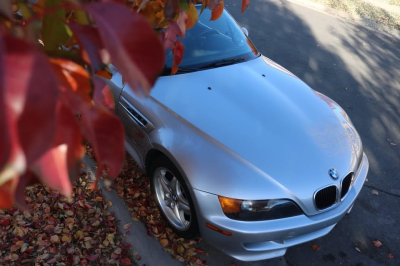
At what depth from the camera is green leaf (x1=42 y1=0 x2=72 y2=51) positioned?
698 millimetres

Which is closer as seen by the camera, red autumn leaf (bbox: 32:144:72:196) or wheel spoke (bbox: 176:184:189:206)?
red autumn leaf (bbox: 32:144:72:196)

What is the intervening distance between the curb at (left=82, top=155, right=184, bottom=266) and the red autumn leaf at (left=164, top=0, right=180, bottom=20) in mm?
1874

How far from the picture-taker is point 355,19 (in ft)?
30.4

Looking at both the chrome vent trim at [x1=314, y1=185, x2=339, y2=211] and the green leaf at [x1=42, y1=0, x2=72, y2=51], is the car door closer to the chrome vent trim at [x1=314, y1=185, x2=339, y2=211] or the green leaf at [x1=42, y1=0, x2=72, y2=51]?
the chrome vent trim at [x1=314, y1=185, x2=339, y2=211]

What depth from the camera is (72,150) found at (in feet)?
1.58

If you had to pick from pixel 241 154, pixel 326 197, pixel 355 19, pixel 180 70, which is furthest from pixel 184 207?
pixel 355 19

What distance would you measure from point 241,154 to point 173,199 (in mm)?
746

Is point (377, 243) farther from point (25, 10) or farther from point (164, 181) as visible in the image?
point (25, 10)

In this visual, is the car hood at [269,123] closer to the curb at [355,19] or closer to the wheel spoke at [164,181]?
the wheel spoke at [164,181]

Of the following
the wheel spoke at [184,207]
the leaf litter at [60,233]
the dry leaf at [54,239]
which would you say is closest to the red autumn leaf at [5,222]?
the leaf litter at [60,233]

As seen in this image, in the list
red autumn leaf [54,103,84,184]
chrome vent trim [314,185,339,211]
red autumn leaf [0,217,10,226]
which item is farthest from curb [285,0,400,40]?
red autumn leaf [54,103,84,184]

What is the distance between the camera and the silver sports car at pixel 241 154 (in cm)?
222

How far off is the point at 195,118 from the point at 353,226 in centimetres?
182

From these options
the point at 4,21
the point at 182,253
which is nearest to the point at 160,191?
the point at 182,253
